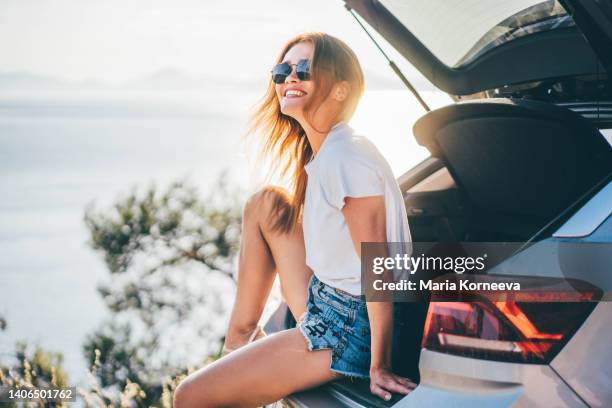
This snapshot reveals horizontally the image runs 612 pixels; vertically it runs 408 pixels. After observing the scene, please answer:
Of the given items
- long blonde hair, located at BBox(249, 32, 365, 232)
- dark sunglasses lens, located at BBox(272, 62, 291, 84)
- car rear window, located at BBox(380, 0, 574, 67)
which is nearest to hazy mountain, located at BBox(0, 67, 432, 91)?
car rear window, located at BBox(380, 0, 574, 67)

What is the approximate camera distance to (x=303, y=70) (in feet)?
7.82

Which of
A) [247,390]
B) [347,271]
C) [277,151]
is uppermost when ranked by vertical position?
[277,151]

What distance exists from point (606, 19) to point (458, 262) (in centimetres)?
74

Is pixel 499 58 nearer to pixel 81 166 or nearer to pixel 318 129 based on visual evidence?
pixel 318 129

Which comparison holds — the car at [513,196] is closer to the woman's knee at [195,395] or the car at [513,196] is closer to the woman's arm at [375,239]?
the woman's arm at [375,239]

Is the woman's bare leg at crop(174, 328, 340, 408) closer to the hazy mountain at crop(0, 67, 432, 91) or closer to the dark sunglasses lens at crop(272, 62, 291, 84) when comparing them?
the dark sunglasses lens at crop(272, 62, 291, 84)

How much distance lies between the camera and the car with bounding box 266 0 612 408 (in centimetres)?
166

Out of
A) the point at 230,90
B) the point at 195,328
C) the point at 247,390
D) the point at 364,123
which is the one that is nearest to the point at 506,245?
the point at 247,390

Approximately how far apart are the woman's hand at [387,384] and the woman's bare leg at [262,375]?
0.15 meters

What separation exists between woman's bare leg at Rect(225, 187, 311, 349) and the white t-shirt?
27cm

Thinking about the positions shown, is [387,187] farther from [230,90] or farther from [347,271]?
[230,90]

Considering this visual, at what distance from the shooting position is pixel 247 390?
7.30 ft

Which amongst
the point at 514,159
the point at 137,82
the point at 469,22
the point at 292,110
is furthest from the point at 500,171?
the point at 137,82

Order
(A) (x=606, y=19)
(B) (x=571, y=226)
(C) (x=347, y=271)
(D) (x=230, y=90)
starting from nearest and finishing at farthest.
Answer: (B) (x=571, y=226)
(A) (x=606, y=19)
(C) (x=347, y=271)
(D) (x=230, y=90)
